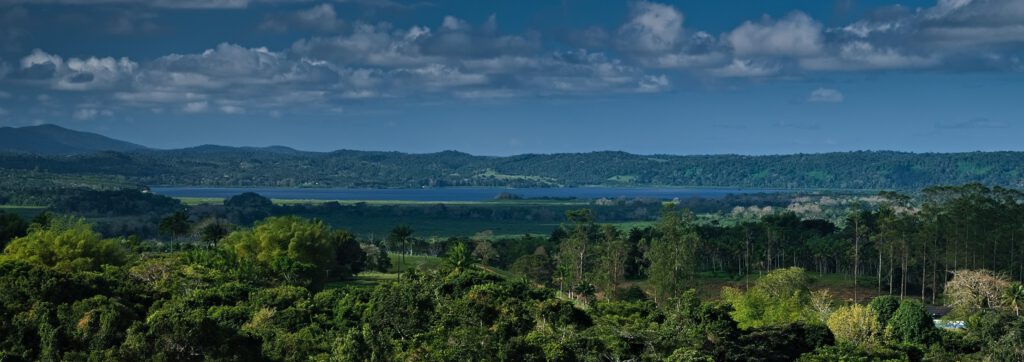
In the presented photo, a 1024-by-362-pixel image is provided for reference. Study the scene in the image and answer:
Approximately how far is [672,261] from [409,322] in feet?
120

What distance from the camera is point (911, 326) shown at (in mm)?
64688

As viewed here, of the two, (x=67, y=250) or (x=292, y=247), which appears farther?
(x=292, y=247)

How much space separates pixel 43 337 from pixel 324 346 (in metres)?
11.9

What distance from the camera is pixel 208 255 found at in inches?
3809

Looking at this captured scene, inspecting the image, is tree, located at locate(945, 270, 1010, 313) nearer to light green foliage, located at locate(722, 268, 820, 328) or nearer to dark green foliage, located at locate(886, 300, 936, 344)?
dark green foliage, located at locate(886, 300, 936, 344)

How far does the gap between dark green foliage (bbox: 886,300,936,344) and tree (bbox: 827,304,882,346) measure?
1574 mm

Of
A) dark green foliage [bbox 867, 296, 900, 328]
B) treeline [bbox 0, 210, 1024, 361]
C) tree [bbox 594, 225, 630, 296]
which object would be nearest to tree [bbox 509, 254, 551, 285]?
tree [bbox 594, 225, 630, 296]

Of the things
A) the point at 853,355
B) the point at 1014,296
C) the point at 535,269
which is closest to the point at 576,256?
the point at 535,269

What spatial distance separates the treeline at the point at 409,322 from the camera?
1834 inches

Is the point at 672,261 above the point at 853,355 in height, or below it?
above

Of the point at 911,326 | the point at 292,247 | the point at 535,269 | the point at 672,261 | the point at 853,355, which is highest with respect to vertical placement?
the point at 672,261

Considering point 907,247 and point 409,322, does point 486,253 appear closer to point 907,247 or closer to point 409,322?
point 907,247

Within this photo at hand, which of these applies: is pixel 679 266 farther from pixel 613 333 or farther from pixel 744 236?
pixel 744 236

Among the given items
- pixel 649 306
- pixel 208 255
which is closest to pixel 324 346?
pixel 649 306
